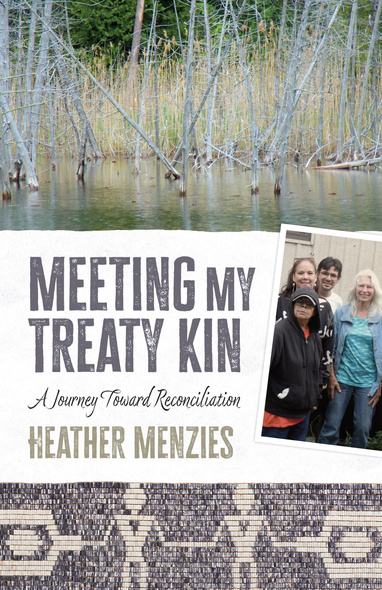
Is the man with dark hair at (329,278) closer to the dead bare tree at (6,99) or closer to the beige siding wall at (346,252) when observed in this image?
the beige siding wall at (346,252)

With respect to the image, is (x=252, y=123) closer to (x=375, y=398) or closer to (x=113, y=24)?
(x=113, y=24)

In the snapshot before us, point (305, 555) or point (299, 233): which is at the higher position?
point (299, 233)

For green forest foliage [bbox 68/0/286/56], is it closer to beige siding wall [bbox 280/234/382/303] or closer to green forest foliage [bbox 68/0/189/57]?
green forest foliage [bbox 68/0/189/57]

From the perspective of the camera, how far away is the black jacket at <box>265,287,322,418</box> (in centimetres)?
137

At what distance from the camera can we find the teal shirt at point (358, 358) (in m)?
1.36

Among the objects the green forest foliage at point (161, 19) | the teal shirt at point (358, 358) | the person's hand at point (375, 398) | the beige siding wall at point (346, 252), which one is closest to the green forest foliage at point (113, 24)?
the green forest foliage at point (161, 19)

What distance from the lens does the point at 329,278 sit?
1.35m

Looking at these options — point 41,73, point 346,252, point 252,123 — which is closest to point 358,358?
point 346,252

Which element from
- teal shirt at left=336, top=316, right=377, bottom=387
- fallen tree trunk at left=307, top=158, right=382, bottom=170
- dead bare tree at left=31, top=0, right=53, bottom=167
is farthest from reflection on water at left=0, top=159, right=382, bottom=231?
teal shirt at left=336, top=316, right=377, bottom=387

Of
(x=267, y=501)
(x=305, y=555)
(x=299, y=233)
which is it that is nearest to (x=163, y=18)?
(x=299, y=233)

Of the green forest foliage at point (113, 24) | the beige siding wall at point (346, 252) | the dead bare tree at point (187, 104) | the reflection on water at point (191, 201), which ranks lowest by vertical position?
the beige siding wall at point (346, 252)

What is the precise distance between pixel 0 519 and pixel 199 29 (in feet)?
4.23

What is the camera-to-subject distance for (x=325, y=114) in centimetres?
138

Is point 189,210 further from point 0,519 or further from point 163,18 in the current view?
point 0,519
